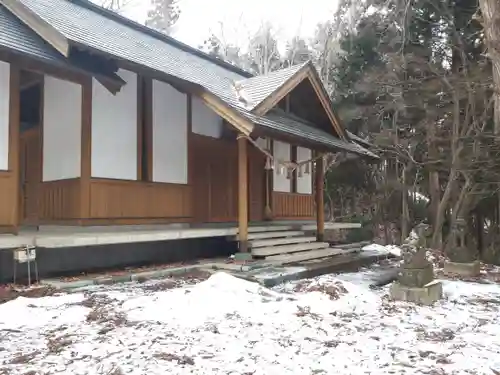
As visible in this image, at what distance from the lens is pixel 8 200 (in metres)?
6.72

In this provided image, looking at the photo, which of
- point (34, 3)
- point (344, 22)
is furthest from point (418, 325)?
point (344, 22)

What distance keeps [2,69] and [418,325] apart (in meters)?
6.71

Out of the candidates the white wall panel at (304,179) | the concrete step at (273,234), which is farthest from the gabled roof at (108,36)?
the white wall panel at (304,179)

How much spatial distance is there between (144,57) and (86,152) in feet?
6.73

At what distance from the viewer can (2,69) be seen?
22.4ft

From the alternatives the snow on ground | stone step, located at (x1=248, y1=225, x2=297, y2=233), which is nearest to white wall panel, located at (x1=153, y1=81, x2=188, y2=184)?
stone step, located at (x1=248, y1=225, x2=297, y2=233)

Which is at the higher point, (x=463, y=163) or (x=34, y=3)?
(x=34, y=3)

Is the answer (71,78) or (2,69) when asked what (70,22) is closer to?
(71,78)

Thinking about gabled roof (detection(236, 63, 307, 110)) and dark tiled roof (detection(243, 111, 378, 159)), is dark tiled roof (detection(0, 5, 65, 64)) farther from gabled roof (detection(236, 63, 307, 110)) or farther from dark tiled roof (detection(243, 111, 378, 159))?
gabled roof (detection(236, 63, 307, 110))

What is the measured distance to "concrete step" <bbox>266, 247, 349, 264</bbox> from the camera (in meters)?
9.24

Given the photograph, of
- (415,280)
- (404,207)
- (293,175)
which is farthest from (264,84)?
(404,207)

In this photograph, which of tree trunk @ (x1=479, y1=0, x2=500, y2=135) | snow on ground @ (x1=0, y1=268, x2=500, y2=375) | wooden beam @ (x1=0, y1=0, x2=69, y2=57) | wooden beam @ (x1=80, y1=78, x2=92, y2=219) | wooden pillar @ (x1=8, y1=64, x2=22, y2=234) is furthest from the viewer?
tree trunk @ (x1=479, y1=0, x2=500, y2=135)

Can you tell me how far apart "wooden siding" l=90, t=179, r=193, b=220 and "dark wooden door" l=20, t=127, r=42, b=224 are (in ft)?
5.21

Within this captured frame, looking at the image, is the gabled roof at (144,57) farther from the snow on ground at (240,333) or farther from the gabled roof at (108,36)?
the snow on ground at (240,333)
